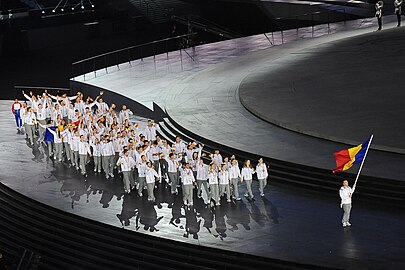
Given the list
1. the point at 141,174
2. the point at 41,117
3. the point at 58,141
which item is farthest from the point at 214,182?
the point at 41,117

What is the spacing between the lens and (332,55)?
40.3m

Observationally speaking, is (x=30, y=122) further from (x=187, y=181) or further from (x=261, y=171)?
(x=261, y=171)

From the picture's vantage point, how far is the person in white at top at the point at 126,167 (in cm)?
2638

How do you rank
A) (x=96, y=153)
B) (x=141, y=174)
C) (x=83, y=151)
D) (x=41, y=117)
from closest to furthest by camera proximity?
1. (x=141, y=174)
2. (x=96, y=153)
3. (x=83, y=151)
4. (x=41, y=117)

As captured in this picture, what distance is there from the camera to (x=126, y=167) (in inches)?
1045

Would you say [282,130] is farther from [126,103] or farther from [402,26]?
[402,26]

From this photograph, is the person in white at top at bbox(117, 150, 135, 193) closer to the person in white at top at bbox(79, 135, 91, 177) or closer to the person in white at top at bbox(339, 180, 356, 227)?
the person in white at top at bbox(79, 135, 91, 177)

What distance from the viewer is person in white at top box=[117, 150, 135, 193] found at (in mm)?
26375

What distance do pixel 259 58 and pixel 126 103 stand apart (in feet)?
27.1

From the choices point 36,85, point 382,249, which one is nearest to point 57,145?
point 382,249

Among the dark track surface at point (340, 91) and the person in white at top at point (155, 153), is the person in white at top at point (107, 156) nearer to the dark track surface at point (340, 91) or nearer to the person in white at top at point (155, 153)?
the person in white at top at point (155, 153)

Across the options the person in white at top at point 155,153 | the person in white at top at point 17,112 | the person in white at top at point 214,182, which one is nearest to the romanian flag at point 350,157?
the person in white at top at point 214,182

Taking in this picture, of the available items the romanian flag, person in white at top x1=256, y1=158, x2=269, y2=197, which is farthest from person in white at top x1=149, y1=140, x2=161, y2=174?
the romanian flag

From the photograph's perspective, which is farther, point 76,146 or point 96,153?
point 76,146
